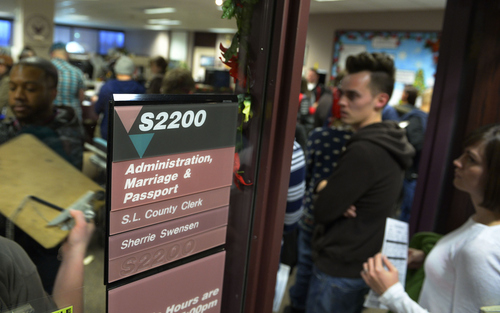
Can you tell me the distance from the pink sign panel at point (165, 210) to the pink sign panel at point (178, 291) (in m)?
0.13

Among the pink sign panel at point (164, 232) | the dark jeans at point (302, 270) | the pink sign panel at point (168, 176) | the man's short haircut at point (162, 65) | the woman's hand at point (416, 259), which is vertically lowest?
the dark jeans at point (302, 270)

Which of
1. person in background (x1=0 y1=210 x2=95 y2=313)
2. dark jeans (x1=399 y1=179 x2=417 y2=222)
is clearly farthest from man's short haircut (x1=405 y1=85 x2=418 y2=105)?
person in background (x1=0 y1=210 x2=95 y2=313)

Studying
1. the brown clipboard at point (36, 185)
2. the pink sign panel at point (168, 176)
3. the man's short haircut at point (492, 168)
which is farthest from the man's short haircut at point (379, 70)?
the brown clipboard at point (36, 185)

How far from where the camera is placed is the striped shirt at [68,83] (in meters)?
1.19

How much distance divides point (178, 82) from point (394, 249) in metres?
0.98

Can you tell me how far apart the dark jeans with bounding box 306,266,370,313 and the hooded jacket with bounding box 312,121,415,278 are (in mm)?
36

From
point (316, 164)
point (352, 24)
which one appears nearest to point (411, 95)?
point (316, 164)

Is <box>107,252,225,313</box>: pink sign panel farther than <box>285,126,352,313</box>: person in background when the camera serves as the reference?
No

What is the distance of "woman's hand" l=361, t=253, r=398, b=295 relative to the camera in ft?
4.30

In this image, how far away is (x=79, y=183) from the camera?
93cm

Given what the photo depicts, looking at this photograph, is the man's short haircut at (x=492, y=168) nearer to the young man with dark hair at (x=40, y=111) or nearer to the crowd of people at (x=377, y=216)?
the crowd of people at (x=377, y=216)

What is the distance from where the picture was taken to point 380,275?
1.33 metres

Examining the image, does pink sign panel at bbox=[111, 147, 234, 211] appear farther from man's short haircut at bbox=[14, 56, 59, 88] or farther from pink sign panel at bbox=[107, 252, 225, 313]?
man's short haircut at bbox=[14, 56, 59, 88]

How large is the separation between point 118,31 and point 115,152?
16.1 meters
